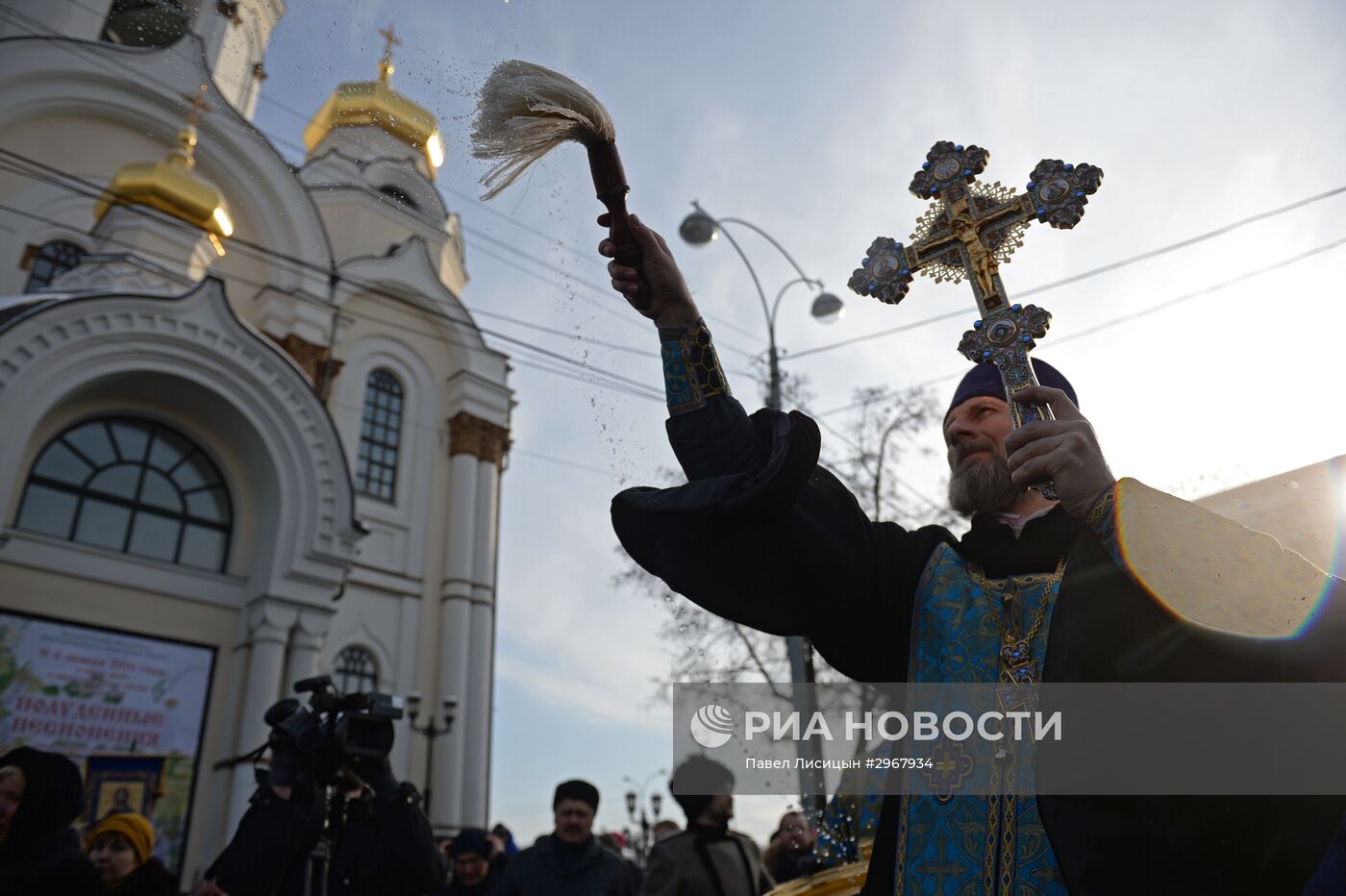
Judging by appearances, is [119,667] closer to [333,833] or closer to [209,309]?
[209,309]

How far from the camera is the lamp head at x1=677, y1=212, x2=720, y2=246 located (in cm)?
1179

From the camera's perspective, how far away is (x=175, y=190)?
54.7 feet

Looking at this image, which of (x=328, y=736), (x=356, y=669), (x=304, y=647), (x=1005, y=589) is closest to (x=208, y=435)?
(x=304, y=647)

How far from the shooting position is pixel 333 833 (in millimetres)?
Result: 4254

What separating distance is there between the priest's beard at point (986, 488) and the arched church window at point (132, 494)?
15.0 metres

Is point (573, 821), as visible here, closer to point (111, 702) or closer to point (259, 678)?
point (259, 678)

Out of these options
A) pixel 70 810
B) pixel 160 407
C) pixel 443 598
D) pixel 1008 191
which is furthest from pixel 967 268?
pixel 443 598

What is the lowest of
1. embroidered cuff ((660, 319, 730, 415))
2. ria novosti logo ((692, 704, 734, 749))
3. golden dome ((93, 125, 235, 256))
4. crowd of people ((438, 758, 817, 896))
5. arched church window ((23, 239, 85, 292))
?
crowd of people ((438, 758, 817, 896))

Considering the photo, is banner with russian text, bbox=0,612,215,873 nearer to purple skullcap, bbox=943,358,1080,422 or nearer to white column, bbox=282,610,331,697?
white column, bbox=282,610,331,697

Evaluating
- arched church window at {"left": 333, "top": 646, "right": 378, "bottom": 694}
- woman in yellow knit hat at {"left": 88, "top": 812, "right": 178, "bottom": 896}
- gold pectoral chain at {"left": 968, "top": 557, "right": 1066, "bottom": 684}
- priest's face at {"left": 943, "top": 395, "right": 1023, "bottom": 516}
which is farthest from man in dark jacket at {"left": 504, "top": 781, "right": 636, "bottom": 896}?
arched church window at {"left": 333, "top": 646, "right": 378, "bottom": 694}

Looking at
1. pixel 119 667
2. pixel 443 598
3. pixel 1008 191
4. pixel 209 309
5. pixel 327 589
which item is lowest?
pixel 1008 191

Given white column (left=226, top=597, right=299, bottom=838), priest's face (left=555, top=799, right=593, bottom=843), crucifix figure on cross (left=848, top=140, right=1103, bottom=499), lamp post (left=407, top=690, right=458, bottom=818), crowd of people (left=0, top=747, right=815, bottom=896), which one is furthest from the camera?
lamp post (left=407, top=690, right=458, bottom=818)

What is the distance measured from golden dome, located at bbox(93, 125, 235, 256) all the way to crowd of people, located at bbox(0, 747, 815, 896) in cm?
1428

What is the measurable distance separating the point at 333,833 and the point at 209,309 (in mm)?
12828
